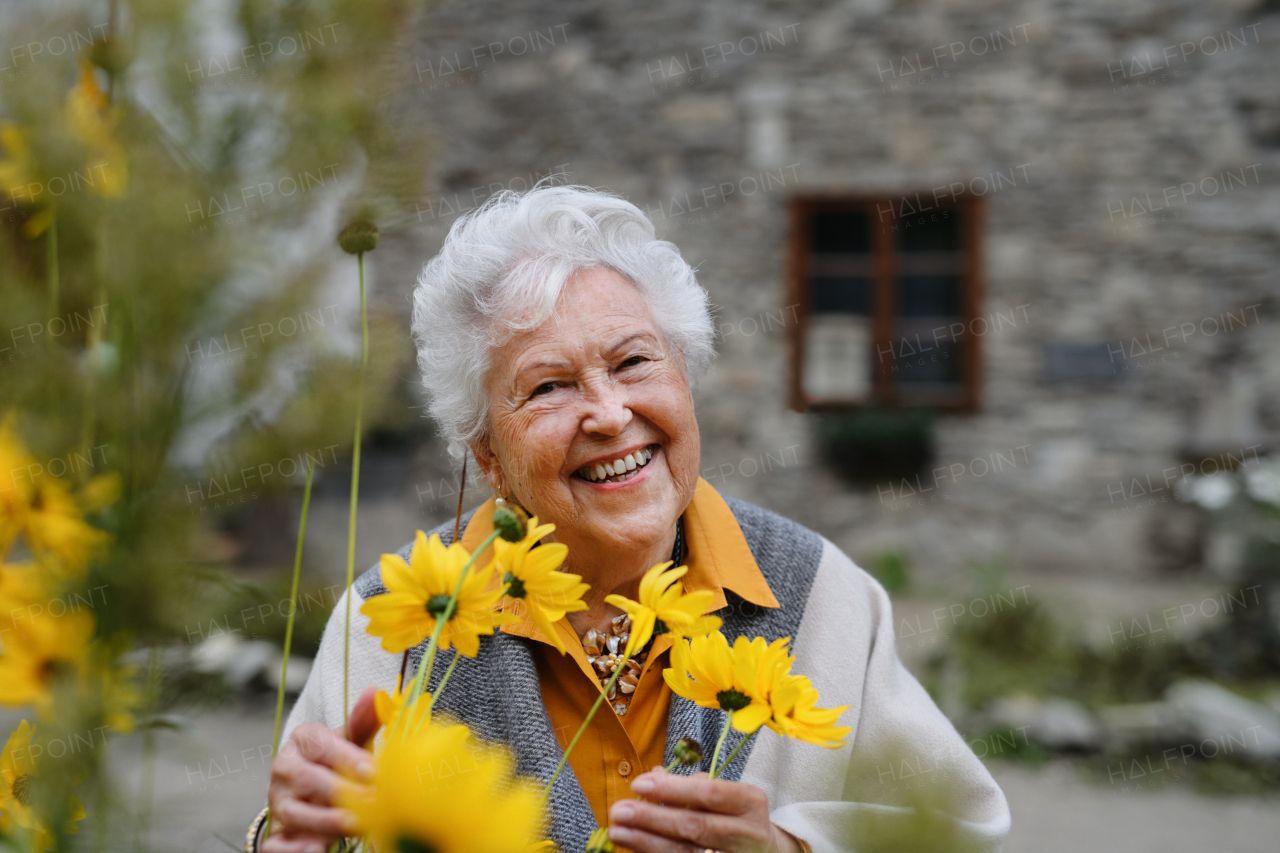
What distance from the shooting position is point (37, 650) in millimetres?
439

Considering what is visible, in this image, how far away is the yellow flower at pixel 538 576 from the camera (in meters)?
0.57

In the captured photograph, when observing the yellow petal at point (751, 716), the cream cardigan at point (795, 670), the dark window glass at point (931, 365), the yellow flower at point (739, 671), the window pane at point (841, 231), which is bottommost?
the dark window glass at point (931, 365)

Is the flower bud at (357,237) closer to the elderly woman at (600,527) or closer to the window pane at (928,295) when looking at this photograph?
the elderly woman at (600,527)

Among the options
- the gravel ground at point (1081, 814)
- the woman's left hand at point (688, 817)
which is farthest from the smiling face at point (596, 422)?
the gravel ground at point (1081, 814)

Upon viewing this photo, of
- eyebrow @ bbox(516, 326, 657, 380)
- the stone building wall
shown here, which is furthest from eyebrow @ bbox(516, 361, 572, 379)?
the stone building wall

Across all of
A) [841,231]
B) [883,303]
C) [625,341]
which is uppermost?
[625,341]

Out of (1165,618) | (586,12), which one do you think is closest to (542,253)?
(1165,618)

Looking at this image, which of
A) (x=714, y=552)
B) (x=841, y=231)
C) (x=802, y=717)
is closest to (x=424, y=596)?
(x=802, y=717)

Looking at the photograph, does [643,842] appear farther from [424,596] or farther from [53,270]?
[53,270]

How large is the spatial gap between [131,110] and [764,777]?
1.16 m

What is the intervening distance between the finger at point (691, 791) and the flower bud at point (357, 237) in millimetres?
431

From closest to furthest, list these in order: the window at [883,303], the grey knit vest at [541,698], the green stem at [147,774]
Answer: the green stem at [147,774] → the grey knit vest at [541,698] → the window at [883,303]

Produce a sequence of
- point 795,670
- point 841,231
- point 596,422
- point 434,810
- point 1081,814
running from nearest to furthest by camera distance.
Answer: point 434,810
point 596,422
point 795,670
point 1081,814
point 841,231

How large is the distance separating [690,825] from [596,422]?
575 mm
